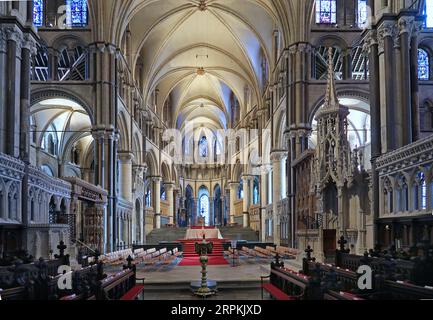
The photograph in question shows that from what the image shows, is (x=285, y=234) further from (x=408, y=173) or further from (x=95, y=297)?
(x=95, y=297)

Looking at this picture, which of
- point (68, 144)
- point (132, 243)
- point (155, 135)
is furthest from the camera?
point (155, 135)

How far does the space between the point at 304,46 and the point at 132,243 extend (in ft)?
60.3

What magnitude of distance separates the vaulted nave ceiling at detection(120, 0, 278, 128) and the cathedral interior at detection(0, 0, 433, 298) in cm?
13

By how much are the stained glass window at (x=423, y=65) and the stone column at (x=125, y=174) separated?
63.4 ft

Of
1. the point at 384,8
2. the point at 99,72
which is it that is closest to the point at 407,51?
the point at 384,8

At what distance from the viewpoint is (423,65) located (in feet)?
80.6

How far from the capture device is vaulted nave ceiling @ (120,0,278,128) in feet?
115

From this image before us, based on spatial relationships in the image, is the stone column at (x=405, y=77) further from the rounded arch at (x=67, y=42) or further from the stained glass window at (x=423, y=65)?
the rounded arch at (x=67, y=42)

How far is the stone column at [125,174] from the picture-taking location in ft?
115

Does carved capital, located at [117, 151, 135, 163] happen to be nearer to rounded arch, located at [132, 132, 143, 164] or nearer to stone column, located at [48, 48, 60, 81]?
rounded arch, located at [132, 132, 143, 164]

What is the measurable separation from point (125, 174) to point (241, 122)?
17.3m

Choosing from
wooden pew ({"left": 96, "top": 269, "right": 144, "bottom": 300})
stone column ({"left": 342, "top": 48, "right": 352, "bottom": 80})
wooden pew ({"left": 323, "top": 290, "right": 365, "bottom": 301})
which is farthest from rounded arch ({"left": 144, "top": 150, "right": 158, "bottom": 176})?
wooden pew ({"left": 323, "top": 290, "right": 365, "bottom": 301})

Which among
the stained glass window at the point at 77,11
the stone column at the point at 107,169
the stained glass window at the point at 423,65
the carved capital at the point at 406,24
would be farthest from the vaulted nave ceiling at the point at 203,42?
the carved capital at the point at 406,24

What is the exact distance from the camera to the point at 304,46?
91.4 feet
